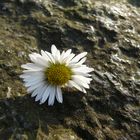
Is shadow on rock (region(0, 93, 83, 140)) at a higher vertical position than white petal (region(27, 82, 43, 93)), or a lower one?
lower

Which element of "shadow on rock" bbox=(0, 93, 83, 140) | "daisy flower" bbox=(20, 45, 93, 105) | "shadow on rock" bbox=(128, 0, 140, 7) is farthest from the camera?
"shadow on rock" bbox=(128, 0, 140, 7)

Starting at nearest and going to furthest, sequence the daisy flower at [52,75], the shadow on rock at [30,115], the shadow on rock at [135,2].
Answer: the shadow on rock at [30,115]
the daisy flower at [52,75]
the shadow on rock at [135,2]

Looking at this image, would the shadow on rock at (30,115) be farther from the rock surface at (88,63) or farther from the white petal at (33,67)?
the white petal at (33,67)

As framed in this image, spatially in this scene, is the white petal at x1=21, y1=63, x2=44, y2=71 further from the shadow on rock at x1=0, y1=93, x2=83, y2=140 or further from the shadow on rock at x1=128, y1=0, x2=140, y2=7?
the shadow on rock at x1=128, y1=0, x2=140, y2=7

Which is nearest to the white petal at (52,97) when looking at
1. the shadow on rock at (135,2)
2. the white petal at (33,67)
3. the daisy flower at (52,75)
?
the daisy flower at (52,75)

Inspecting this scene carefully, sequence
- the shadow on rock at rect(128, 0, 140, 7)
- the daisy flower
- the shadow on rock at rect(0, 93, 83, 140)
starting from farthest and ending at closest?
the shadow on rock at rect(128, 0, 140, 7)
the daisy flower
the shadow on rock at rect(0, 93, 83, 140)

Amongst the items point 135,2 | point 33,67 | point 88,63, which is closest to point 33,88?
point 33,67

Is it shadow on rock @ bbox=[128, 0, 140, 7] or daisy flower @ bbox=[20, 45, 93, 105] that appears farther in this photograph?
shadow on rock @ bbox=[128, 0, 140, 7]

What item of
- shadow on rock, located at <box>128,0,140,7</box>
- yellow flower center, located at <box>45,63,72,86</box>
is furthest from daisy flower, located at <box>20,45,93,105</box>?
shadow on rock, located at <box>128,0,140,7</box>
